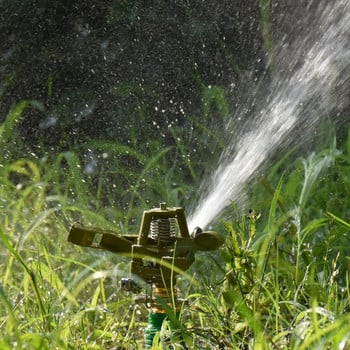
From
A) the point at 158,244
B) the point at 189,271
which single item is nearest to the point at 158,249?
the point at 158,244

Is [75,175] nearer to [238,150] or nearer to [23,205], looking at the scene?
[23,205]

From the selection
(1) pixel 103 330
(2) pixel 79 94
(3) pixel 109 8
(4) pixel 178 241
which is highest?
(3) pixel 109 8

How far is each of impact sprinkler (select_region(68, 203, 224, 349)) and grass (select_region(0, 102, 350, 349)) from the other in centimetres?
6

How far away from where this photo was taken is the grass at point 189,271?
Answer: 1.71 m

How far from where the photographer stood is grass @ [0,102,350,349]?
1.71m

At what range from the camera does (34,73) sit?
3.64m

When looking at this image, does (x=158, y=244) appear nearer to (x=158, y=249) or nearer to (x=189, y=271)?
(x=158, y=249)

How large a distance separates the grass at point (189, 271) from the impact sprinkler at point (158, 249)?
0.06 metres

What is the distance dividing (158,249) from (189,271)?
74 cm

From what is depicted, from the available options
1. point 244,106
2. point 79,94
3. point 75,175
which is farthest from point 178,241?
point 79,94

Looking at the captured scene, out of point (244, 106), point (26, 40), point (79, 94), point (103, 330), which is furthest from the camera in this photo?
point (26, 40)

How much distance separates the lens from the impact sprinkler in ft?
5.59

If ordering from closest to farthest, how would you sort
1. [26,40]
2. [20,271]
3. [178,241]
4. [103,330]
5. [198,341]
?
1. [178,241]
2. [198,341]
3. [103,330]
4. [20,271]
5. [26,40]

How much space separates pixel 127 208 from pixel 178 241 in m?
1.11
